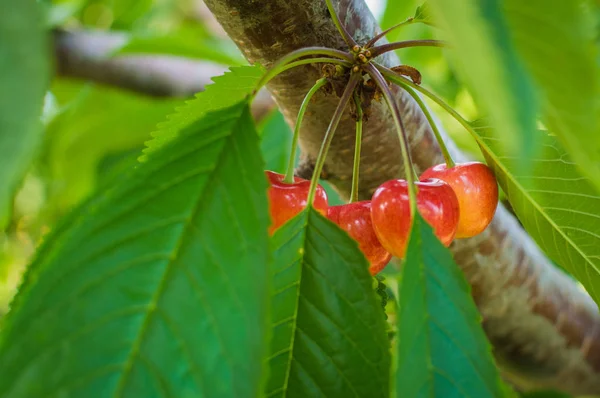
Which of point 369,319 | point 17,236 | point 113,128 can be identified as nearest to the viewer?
point 369,319

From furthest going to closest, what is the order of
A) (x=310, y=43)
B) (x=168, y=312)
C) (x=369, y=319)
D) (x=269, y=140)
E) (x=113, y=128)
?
(x=113, y=128) → (x=269, y=140) → (x=310, y=43) → (x=369, y=319) → (x=168, y=312)

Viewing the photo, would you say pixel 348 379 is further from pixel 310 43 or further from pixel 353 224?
pixel 310 43

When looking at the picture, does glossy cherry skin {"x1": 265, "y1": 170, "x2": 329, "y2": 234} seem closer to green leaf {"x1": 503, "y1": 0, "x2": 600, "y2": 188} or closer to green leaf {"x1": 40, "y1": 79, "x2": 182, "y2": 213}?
green leaf {"x1": 503, "y1": 0, "x2": 600, "y2": 188}

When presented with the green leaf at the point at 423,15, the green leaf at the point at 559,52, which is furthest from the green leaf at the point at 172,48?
the green leaf at the point at 559,52

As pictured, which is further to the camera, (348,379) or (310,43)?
(310,43)

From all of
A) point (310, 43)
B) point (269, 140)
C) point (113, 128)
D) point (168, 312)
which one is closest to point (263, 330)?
point (168, 312)

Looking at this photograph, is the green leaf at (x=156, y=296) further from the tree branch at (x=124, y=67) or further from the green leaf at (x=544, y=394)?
the tree branch at (x=124, y=67)
